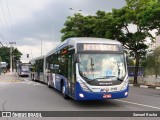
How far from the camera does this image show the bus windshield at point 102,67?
13.3 m

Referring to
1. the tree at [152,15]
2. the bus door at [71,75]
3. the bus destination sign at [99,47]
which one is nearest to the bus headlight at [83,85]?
the bus door at [71,75]

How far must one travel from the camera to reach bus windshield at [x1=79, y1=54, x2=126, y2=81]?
43.5 ft

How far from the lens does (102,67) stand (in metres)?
13.4

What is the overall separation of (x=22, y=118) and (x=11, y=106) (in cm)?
322

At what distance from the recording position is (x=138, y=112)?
11.8 m

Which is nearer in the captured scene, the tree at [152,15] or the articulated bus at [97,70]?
the articulated bus at [97,70]

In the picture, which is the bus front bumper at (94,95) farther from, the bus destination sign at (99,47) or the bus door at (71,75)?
the bus destination sign at (99,47)

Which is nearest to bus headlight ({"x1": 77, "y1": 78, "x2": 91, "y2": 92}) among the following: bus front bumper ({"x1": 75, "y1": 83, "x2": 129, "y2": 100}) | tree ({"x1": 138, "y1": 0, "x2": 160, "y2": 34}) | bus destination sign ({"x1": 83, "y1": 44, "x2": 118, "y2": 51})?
bus front bumper ({"x1": 75, "y1": 83, "x2": 129, "y2": 100})

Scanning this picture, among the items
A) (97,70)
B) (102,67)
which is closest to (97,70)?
(97,70)

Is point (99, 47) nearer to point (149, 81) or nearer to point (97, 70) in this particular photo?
point (97, 70)

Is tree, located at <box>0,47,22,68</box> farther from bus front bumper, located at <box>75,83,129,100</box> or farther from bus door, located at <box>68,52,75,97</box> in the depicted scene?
bus front bumper, located at <box>75,83,129,100</box>

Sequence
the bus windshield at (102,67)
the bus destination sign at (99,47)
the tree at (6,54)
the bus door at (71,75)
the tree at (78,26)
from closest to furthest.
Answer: the bus windshield at (102,67) < the bus destination sign at (99,47) < the bus door at (71,75) < the tree at (78,26) < the tree at (6,54)

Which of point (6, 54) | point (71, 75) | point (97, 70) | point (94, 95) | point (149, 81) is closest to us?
point (94, 95)

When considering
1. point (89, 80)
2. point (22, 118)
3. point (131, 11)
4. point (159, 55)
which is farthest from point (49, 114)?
point (159, 55)
